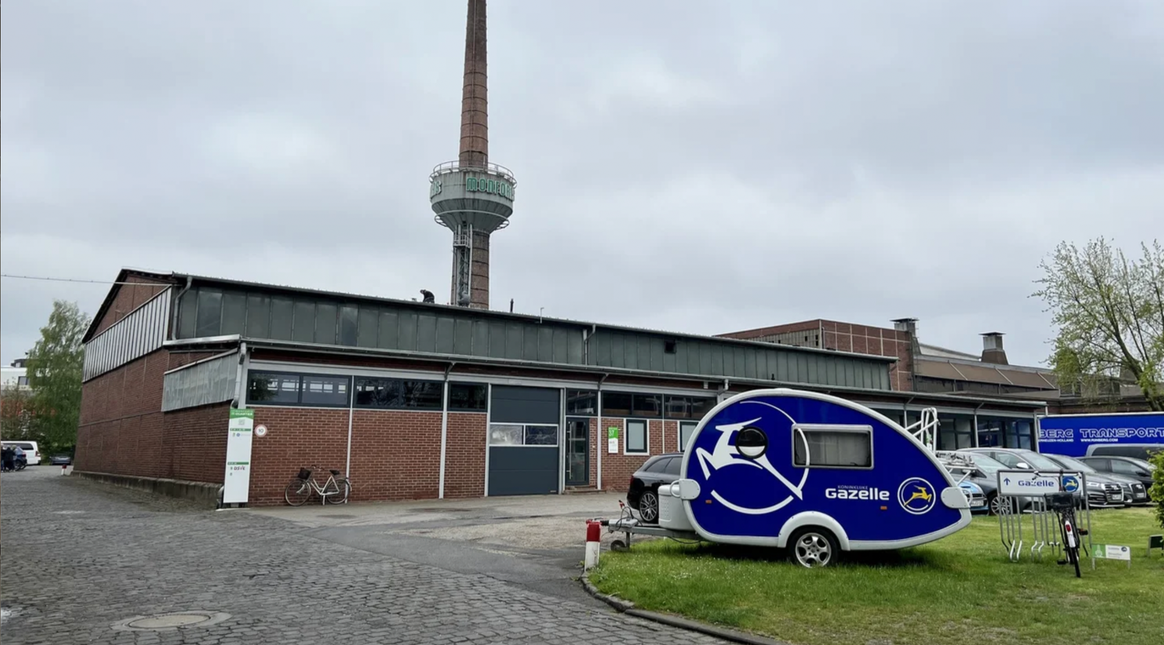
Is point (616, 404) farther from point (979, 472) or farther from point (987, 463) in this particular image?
point (979, 472)

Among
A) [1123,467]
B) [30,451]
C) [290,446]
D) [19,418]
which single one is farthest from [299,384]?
[19,418]

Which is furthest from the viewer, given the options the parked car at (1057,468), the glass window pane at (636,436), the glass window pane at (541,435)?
the glass window pane at (636,436)

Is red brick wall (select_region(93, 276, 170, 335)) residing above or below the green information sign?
below

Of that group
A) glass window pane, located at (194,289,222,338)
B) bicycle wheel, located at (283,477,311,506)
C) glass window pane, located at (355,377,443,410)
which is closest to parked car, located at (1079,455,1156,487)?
glass window pane, located at (355,377,443,410)

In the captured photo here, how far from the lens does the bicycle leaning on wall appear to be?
74.1 ft

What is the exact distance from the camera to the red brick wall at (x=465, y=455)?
2544 centimetres

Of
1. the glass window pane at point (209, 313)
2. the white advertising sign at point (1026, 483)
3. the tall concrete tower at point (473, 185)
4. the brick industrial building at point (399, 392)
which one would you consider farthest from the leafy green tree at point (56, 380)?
the white advertising sign at point (1026, 483)

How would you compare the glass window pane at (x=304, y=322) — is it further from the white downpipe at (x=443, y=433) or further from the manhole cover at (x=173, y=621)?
the manhole cover at (x=173, y=621)

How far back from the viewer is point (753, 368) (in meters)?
46.1

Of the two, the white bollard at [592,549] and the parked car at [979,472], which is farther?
the parked car at [979,472]

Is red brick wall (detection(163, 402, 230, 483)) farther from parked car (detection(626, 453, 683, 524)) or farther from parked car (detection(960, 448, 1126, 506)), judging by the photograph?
parked car (detection(960, 448, 1126, 506))

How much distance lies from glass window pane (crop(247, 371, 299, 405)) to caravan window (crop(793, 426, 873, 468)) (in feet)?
52.0

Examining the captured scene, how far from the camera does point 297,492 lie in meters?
22.7

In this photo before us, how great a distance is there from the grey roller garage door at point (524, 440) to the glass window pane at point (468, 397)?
0.37 metres
